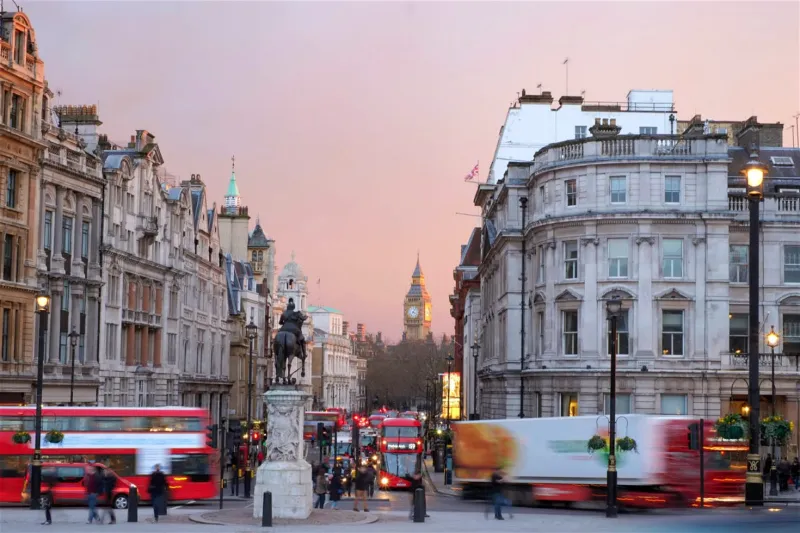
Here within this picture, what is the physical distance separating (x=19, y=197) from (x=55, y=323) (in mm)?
6659

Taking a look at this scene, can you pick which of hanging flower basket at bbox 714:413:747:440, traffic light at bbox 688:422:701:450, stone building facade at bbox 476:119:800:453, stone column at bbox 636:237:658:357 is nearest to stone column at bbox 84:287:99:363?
stone building facade at bbox 476:119:800:453

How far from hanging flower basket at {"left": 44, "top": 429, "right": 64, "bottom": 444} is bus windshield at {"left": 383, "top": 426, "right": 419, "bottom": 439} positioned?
83.6ft

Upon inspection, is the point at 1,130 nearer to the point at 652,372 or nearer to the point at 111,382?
the point at 111,382

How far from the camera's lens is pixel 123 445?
45.0 m

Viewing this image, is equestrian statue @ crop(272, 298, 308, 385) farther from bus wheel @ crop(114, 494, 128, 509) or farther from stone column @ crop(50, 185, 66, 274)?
stone column @ crop(50, 185, 66, 274)

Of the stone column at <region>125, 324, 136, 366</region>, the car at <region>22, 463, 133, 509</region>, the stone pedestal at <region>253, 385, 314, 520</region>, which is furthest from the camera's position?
the stone column at <region>125, 324, 136, 366</region>

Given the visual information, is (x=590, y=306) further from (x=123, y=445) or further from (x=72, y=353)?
(x=123, y=445)

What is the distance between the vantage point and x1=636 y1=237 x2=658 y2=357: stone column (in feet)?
198

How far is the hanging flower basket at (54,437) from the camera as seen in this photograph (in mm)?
43938

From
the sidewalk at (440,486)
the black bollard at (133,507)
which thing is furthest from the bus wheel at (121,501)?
the sidewalk at (440,486)

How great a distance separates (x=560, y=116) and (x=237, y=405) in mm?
36666

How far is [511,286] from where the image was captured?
224 feet

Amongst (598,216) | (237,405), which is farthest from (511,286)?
(237,405)

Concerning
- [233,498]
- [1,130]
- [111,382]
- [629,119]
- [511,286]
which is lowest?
[233,498]
